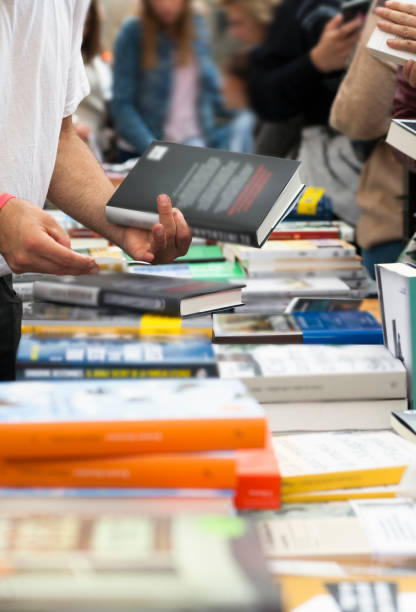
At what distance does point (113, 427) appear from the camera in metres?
0.72

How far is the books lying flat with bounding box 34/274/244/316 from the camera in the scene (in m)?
0.99

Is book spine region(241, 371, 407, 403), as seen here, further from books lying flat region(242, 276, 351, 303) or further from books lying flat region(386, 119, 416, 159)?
books lying flat region(242, 276, 351, 303)

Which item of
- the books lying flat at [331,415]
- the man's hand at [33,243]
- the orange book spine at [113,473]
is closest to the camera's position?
the orange book spine at [113,473]

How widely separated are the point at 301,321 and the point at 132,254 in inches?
12.7

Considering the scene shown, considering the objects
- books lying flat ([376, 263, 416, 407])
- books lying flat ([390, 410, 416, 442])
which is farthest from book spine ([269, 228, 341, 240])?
books lying flat ([390, 410, 416, 442])

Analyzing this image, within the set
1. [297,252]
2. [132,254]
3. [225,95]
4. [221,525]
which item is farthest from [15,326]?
[225,95]

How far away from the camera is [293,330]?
128 cm

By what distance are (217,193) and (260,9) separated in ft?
6.74

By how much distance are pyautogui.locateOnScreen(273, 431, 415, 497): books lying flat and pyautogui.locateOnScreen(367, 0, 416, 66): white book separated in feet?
2.66

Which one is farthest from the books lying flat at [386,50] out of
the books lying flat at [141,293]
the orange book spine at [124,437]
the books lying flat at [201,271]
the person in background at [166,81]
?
the person in background at [166,81]

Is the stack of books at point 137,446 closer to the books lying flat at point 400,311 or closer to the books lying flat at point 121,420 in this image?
the books lying flat at point 121,420

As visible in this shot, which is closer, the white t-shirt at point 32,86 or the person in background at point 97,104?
the white t-shirt at point 32,86

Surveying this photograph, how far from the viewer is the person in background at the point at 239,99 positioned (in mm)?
3098

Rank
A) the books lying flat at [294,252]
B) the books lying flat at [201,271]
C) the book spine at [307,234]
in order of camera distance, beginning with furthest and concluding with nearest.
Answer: the book spine at [307,234] < the books lying flat at [294,252] < the books lying flat at [201,271]
